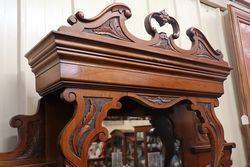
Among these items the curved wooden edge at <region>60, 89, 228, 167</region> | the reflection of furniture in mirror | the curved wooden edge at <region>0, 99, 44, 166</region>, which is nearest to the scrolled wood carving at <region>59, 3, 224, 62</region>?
the curved wooden edge at <region>60, 89, 228, 167</region>

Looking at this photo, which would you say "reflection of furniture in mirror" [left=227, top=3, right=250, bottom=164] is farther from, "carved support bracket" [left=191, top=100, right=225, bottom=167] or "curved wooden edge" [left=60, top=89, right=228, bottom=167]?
"curved wooden edge" [left=60, top=89, right=228, bottom=167]

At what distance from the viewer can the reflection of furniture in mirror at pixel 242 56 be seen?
5.92ft

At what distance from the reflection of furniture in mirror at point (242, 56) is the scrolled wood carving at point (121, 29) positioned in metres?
0.82

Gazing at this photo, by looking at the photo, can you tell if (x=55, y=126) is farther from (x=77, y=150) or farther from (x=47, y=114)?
(x=77, y=150)

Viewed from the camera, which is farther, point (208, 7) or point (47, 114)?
point (208, 7)

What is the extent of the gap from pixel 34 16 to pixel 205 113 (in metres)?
0.74

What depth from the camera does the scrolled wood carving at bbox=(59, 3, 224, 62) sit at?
770 millimetres

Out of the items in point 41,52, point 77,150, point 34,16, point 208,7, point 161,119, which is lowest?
point 77,150

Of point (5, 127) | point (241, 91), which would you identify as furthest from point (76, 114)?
point (241, 91)

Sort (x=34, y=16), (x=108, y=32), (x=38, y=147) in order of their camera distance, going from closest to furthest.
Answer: (x=108, y=32), (x=38, y=147), (x=34, y=16)

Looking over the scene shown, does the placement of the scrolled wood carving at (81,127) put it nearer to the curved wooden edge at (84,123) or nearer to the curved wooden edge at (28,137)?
the curved wooden edge at (84,123)

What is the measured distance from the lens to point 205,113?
1.04 m

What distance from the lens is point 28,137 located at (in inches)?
36.8

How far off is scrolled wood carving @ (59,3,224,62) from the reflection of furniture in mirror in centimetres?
82
